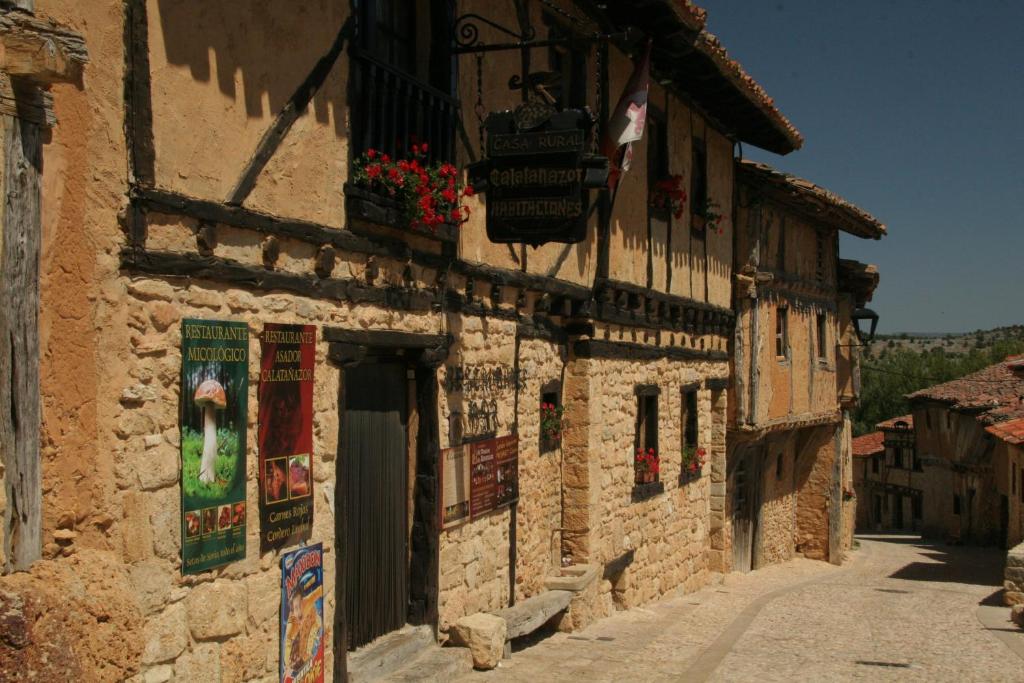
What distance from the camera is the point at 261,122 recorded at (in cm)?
566

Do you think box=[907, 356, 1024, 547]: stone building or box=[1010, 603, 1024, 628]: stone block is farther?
box=[907, 356, 1024, 547]: stone building

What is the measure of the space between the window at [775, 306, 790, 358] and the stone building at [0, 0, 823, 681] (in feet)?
19.0

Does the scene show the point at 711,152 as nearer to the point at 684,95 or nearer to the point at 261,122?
the point at 684,95

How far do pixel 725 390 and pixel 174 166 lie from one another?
1245 centimetres

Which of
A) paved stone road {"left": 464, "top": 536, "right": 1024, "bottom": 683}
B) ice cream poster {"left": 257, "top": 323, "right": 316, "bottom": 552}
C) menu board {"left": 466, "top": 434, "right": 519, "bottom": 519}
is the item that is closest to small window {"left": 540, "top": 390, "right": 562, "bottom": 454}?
menu board {"left": 466, "top": 434, "right": 519, "bottom": 519}

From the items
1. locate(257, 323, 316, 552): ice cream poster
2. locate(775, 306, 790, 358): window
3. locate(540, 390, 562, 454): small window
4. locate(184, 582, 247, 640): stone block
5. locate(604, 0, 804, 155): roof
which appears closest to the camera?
locate(184, 582, 247, 640): stone block

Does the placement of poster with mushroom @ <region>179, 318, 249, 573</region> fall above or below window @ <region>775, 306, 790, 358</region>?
below

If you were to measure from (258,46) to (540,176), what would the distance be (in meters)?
2.34

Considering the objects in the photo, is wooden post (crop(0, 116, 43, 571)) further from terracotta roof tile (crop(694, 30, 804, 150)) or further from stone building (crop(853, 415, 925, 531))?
stone building (crop(853, 415, 925, 531))

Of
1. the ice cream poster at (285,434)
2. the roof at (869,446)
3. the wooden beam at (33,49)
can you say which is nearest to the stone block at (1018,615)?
the ice cream poster at (285,434)

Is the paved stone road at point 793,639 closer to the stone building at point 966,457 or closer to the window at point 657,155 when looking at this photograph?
the window at point 657,155

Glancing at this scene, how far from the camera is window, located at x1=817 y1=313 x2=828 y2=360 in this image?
2097 centimetres

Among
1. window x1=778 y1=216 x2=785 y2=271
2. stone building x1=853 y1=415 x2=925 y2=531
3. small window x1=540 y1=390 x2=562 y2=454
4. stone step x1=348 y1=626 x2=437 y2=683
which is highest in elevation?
window x1=778 y1=216 x2=785 y2=271

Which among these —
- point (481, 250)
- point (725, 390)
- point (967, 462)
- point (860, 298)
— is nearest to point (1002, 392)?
point (967, 462)
